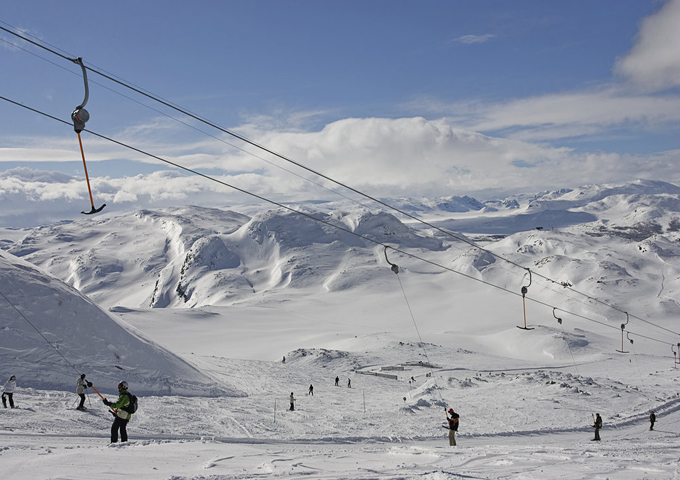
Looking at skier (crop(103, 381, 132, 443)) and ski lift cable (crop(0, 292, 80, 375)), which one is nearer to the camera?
skier (crop(103, 381, 132, 443))

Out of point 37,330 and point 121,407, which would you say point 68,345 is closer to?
point 37,330

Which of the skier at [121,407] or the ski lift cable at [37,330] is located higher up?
the ski lift cable at [37,330]

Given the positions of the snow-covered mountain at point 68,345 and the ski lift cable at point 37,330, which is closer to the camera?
the snow-covered mountain at point 68,345

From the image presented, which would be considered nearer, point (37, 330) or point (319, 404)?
point (37, 330)

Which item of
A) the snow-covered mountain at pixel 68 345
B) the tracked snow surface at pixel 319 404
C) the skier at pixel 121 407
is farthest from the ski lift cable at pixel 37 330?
the skier at pixel 121 407

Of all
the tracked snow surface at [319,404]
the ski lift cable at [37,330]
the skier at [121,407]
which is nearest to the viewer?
the tracked snow surface at [319,404]

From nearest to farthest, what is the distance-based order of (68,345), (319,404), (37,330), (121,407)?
1. (121,407)
2. (37,330)
3. (68,345)
4. (319,404)

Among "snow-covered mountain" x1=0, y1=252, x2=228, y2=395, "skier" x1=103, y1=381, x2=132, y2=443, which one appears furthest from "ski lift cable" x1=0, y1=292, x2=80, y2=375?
"skier" x1=103, y1=381, x2=132, y2=443

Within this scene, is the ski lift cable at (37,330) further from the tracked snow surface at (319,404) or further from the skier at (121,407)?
the skier at (121,407)

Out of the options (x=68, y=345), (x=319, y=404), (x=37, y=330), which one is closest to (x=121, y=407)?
(x=68, y=345)

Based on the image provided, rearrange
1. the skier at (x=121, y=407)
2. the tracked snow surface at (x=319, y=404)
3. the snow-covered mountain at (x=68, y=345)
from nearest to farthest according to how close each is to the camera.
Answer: the tracked snow surface at (x=319, y=404) → the skier at (x=121, y=407) → the snow-covered mountain at (x=68, y=345)

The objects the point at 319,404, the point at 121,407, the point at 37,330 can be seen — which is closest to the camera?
the point at 121,407

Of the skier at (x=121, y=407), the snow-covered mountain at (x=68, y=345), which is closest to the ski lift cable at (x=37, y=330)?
the snow-covered mountain at (x=68, y=345)

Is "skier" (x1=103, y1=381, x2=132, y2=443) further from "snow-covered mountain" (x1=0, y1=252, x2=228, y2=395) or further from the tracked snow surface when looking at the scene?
"snow-covered mountain" (x1=0, y1=252, x2=228, y2=395)
